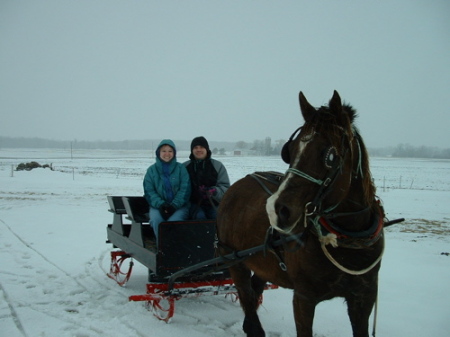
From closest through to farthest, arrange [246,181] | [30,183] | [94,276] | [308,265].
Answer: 1. [308,265]
2. [246,181]
3. [94,276]
4. [30,183]

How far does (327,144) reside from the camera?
2312 mm

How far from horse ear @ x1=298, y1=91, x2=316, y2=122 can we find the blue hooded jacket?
295 centimetres

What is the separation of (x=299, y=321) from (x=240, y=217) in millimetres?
1332

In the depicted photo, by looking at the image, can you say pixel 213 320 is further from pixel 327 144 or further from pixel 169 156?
pixel 327 144

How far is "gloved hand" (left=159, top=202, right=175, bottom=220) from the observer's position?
517 cm

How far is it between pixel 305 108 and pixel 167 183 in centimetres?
313

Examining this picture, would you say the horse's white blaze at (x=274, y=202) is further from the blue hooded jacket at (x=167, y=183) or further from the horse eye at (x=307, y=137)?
the blue hooded jacket at (x=167, y=183)

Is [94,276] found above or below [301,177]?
below

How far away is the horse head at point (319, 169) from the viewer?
88.6 inches

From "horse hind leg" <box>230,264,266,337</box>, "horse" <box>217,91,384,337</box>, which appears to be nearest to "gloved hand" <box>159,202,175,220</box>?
"horse hind leg" <box>230,264,266,337</box>

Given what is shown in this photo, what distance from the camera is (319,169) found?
228 centimetres

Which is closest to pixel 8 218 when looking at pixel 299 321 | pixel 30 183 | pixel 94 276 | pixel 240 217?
pixel 94 276

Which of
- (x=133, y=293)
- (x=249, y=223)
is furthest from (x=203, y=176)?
(x=133, y=293)

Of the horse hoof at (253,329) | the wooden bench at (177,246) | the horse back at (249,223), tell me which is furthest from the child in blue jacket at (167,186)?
the horse hoof at (253,329)
